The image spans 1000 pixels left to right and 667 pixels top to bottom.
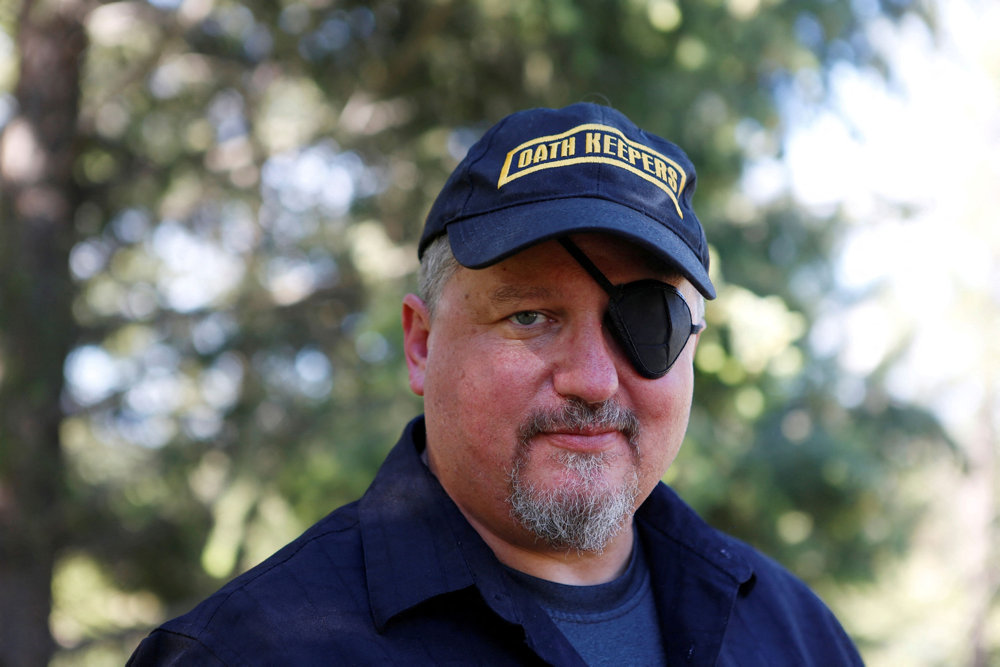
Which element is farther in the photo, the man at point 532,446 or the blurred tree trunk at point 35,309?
the blurred tree trunk at point 35,309

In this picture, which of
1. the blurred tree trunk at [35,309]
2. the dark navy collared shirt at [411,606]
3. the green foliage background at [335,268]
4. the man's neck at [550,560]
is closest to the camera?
the dark navy collared shirt at [411,606]

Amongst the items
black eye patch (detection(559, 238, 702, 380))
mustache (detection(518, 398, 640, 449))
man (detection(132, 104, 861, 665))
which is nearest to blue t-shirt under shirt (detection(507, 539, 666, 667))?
man (detection(132, 104, 861, 665))

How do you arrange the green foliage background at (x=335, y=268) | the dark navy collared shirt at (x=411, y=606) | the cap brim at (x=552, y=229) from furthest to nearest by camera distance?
the green foliage background at (x=335, y=268) → the cap brim at (x=552, y=229) → the dark navy collared shirt at (x=411, y=606)

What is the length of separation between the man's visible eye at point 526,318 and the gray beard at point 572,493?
18cm

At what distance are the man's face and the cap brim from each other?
6cm

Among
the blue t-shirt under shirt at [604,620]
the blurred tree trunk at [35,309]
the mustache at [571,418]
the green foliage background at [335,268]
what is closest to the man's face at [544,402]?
the mustache at [571,418]

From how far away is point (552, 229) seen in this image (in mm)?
1586

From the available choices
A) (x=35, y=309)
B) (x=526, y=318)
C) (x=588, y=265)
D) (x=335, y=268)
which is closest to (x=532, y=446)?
(x=526, y=318)

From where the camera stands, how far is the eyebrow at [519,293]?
165 cm

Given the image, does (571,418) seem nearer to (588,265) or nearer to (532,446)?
(532,446)

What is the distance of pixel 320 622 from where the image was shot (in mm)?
1471

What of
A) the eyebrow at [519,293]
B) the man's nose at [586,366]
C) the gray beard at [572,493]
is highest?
the eyebrow at [519,293]

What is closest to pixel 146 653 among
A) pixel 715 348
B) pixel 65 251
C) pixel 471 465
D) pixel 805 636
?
pixel 471 465

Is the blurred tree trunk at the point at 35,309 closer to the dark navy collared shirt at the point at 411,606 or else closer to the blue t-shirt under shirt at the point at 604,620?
the dark navy collared shirt at the point at 411,606
